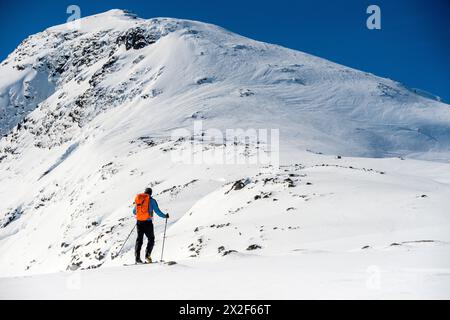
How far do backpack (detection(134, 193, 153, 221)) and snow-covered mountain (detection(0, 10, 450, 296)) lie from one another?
2.13 metres

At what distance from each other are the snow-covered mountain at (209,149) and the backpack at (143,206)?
2.13 meters

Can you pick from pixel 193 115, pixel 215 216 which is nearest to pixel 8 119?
pixel 193 115

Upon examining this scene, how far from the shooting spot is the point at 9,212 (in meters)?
62.2

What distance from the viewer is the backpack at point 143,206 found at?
11938 millimetres
